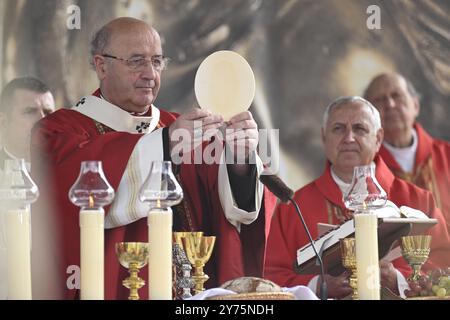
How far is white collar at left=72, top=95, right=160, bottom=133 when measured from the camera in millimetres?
5719

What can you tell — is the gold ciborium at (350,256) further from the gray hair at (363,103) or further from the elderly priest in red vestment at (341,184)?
the gray hair at (363,103)

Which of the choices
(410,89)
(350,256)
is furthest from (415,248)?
(410,89)

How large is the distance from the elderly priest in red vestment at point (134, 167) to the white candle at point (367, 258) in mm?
987

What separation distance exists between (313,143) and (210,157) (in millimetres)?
2667

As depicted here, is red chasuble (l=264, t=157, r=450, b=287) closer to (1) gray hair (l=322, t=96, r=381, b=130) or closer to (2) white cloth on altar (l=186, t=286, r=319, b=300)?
(1) gray hair (l=322, t=96, r=381, b=130)

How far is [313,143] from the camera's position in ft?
26.5

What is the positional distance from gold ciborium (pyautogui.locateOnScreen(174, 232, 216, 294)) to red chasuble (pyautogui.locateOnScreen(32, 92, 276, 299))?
24.1 inches

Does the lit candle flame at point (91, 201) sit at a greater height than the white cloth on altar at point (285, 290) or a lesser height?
greater

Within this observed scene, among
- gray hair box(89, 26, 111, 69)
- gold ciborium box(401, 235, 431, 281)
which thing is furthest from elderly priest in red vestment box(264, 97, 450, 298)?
gold ciborium box(401, 235, 431, 281)

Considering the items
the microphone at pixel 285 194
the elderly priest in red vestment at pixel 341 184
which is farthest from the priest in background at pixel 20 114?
the microphone at pixel 285 194

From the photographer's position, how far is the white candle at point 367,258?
3932 millimetres
